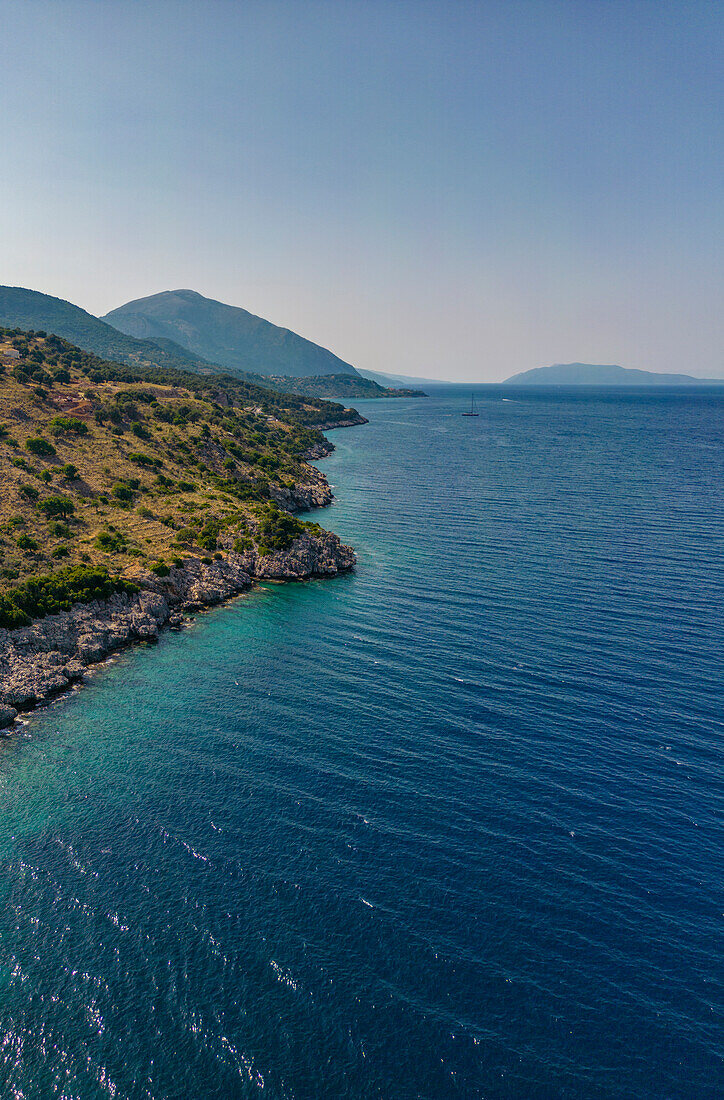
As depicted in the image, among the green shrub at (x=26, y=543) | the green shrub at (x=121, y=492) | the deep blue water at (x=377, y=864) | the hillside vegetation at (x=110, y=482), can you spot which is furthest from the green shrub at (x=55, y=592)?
the green shrub at (x=121, y=492)

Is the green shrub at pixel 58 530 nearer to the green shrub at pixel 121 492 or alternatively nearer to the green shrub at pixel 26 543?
the green shrub at pixel 26 543

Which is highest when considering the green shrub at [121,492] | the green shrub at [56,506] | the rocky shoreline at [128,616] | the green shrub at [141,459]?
the green shrub at [141,459]

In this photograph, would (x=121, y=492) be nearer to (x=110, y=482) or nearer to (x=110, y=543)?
(x=110, y=482)

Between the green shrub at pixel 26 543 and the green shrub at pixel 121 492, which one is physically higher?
the green shrub at pixel 121 492

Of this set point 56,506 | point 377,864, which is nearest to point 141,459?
point 56,506

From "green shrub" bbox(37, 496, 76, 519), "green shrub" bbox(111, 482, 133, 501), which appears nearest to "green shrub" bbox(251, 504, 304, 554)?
"green shrub" bbox(111, 482, 133, 501)

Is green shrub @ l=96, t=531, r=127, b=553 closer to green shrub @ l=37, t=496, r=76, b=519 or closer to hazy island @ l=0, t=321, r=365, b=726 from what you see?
hazy island @ l=0, t=321, r=365, b=726
